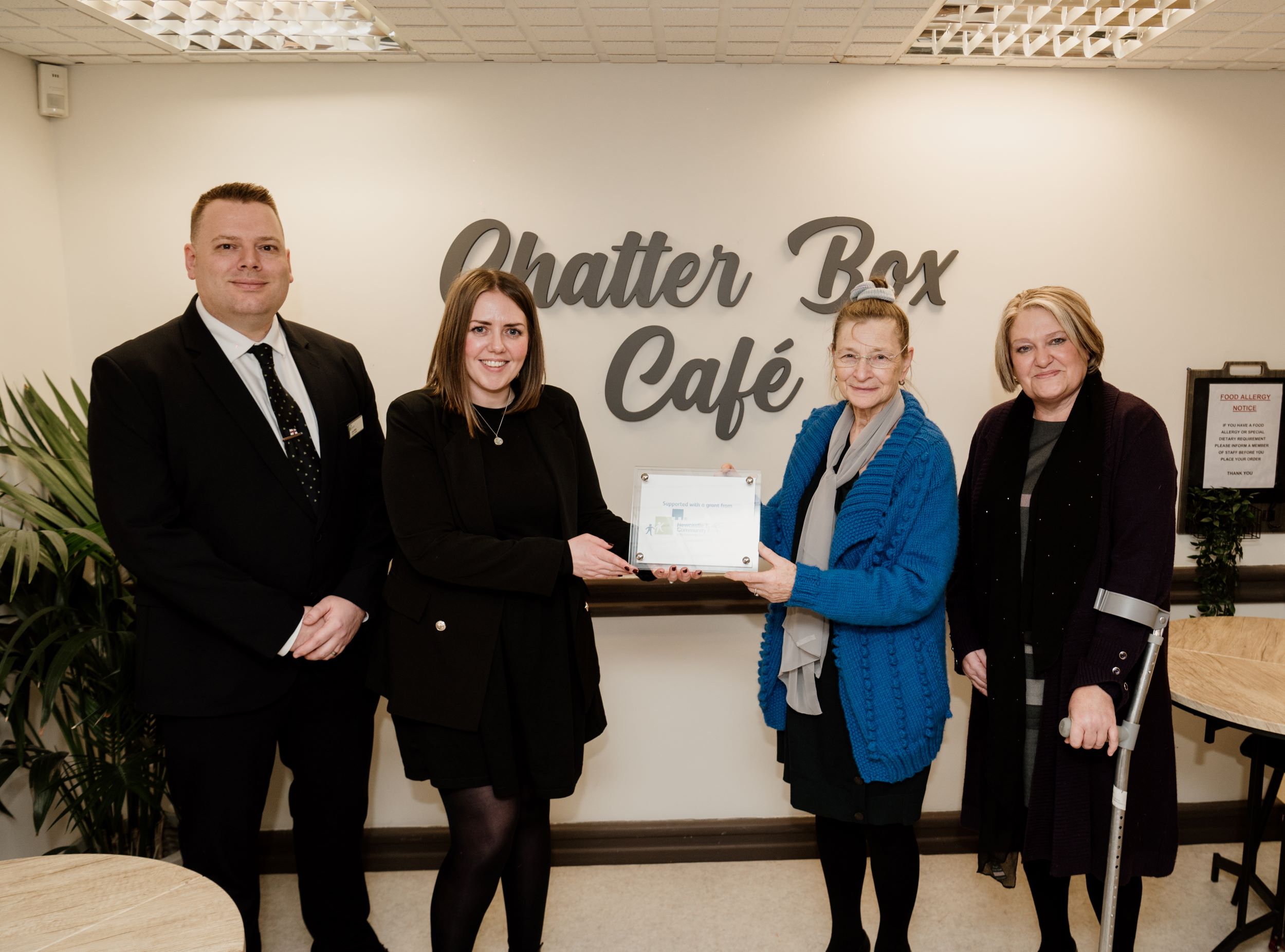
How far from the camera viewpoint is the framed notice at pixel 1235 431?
10.0ft

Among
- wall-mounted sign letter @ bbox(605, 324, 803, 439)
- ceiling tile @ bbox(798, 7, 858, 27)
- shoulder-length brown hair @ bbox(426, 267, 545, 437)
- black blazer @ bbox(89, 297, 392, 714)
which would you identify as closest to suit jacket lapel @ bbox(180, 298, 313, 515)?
black blazer @ bbox(89, 297, 392, 714)

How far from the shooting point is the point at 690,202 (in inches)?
116

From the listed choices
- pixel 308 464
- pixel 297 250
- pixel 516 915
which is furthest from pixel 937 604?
pixel 297 250

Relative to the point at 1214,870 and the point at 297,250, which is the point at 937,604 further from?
the point at 297,250

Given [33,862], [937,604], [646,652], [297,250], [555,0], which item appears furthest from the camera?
[646,652]

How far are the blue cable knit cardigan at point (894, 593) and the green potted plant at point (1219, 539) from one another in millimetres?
1596

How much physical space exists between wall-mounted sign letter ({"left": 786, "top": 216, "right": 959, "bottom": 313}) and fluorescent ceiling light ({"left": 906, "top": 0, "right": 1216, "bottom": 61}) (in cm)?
58

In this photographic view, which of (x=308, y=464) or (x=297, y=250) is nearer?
(x=308, y=464)

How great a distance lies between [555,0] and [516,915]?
2377 millimetres

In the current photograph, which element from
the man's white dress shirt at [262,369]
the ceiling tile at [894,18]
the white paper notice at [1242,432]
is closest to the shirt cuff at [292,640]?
the man's white dress shirt at [262,369]

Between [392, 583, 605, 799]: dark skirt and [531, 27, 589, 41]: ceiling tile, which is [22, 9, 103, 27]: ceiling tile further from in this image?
[392, 583, 605, 799]: dark skirt

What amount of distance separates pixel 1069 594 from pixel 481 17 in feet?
7.03

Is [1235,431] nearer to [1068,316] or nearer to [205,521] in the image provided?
[1068,316]

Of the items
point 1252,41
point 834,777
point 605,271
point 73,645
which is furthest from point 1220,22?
point 73,645
